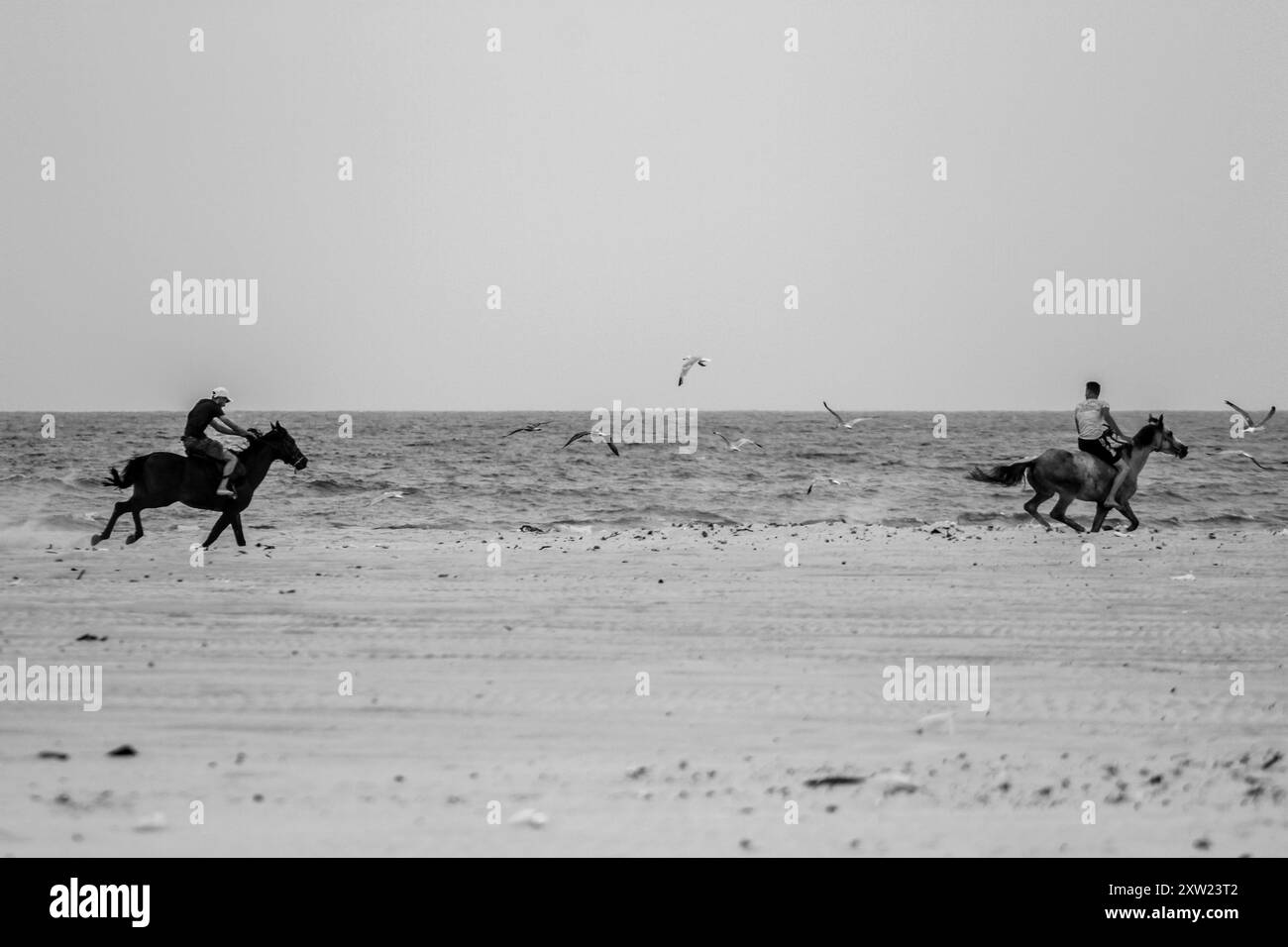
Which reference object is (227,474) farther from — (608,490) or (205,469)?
(608,490)

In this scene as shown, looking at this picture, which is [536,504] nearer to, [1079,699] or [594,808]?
[1079,699]

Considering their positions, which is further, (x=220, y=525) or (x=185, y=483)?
(x=220, y=525)

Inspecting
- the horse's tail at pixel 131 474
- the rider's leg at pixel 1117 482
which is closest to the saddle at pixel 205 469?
the horse's tail at pixel 131 474

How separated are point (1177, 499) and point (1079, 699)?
23161 mm

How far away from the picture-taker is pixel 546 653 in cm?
1080

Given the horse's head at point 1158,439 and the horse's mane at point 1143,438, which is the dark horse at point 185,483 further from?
the horse's head at point 1158,439

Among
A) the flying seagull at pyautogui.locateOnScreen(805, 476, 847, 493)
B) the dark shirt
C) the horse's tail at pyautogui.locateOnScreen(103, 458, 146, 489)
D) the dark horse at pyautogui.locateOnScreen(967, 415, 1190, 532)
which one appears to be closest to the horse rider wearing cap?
the dark shirt

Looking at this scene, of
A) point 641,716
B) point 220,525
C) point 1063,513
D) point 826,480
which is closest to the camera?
point 641,716

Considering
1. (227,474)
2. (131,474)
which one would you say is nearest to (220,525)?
(227,474)

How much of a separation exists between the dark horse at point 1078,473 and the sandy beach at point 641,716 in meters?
5.68

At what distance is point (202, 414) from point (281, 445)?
1.40 meters

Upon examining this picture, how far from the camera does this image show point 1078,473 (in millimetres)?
21859

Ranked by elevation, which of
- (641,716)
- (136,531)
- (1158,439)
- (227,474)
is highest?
(1158,439)

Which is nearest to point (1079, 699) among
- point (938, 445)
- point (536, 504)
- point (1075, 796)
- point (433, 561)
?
point (1075, 796)
